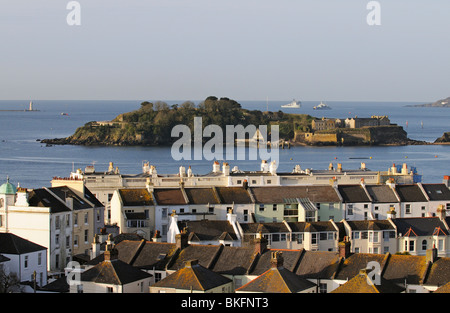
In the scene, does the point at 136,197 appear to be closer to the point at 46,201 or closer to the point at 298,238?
the point at 46,201

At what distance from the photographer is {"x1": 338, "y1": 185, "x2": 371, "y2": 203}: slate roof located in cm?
5481

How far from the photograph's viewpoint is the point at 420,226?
47.6m

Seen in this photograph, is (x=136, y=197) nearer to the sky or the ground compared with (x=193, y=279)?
nearer to the sky

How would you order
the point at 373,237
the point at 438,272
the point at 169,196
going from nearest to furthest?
the point at 438,272
the point at 373,237
the point at 169,196

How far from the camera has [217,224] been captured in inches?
1735

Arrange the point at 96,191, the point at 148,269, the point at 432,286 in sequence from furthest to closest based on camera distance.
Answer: the point at 96,191
the point at 148,269
the point at 432,286

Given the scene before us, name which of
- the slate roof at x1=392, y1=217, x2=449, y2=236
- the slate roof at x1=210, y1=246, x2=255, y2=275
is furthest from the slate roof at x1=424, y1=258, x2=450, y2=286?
the slate roof at x1=392, y1=217, x2=449, y2=236

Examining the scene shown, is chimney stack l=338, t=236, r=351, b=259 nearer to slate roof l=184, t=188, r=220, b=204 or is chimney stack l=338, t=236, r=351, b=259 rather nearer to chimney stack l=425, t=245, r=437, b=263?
chimney stack l=425, t=245, r=437, b=263

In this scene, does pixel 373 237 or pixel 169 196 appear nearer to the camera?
pixel 373 237

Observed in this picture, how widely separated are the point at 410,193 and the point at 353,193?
11.4 feet

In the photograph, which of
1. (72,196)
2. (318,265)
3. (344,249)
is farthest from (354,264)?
(72,196)
